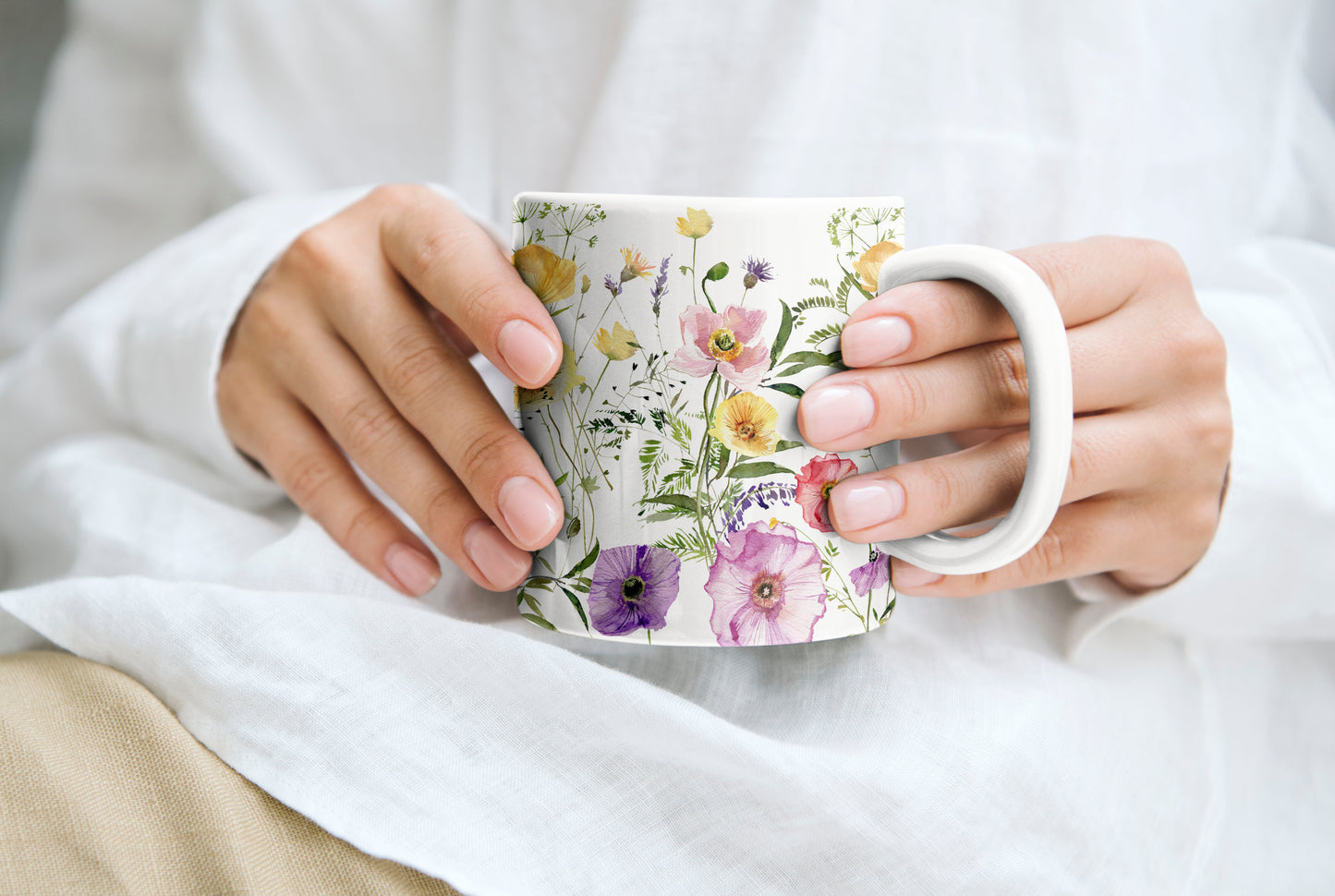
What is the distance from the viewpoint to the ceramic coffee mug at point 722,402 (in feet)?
1.34

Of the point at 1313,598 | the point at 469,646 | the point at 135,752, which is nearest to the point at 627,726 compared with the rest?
the point at 469,646

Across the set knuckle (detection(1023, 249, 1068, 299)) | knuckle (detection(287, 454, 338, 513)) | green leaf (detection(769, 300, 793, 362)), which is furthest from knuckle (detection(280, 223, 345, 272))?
knuckle (detection(1023, 249, 1068, 299))

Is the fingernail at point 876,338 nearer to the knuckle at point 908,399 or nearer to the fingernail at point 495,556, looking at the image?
the knuckle at point 908,399

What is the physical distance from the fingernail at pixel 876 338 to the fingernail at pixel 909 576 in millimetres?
144

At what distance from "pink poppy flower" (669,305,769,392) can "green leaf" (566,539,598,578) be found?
0.35ft

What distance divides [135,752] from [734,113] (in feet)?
2.09

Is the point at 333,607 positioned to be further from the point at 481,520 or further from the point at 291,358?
the point at 291,358

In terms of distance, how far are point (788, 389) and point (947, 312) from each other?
9 centimetres

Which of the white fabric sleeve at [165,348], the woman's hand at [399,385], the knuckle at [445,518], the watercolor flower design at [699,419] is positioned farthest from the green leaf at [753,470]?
the white fabric sleeve at [165,348]

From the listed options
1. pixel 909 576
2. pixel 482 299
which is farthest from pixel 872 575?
pixel 482 299

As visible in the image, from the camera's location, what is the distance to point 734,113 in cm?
75

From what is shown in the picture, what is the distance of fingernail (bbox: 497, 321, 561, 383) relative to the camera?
44cm

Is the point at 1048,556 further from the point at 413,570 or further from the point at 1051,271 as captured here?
the point at 413,570

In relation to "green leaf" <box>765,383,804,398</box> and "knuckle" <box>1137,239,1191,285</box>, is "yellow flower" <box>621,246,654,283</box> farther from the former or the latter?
"knuckle" <box>1137,239,1191,285</box>
